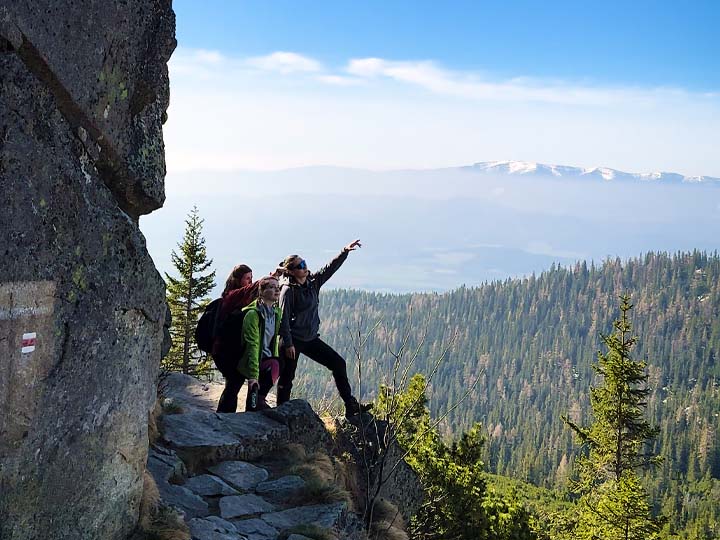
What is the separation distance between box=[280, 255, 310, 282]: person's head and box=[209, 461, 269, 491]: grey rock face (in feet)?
9.08

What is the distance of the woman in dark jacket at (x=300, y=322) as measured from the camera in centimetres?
999

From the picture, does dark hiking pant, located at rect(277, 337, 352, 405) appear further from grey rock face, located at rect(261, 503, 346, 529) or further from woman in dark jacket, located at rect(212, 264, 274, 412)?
grey rock face, located at rect(261, 503, 346, 529)

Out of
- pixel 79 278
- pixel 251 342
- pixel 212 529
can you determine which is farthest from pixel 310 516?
pixel 79 278

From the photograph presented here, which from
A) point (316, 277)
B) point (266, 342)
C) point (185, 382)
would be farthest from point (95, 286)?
point (185, 382)

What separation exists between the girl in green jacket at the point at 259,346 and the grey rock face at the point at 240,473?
1313 millimetres

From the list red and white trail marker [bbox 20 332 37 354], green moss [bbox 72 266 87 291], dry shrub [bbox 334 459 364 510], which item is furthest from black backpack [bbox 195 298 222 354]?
red and white trail marker [bbox 20 332 37 354]

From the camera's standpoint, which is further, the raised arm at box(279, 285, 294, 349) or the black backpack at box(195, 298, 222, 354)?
the raised arm at box(279, 285, 294, 349)

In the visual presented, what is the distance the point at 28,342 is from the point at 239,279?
5.52 m

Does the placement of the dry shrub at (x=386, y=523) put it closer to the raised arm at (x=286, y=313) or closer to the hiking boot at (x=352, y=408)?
the hiking boot at (x=352, y=408)

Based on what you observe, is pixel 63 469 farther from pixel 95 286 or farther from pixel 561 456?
pixel 561 456

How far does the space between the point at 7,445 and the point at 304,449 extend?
542 cm

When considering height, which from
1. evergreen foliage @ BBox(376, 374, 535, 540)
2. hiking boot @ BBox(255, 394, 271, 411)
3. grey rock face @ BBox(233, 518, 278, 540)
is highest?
hiking boot @ BBox(255, 394, 271, 411)

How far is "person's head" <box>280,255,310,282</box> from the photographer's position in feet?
32.8

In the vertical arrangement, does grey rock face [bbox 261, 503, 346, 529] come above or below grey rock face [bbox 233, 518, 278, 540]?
below
